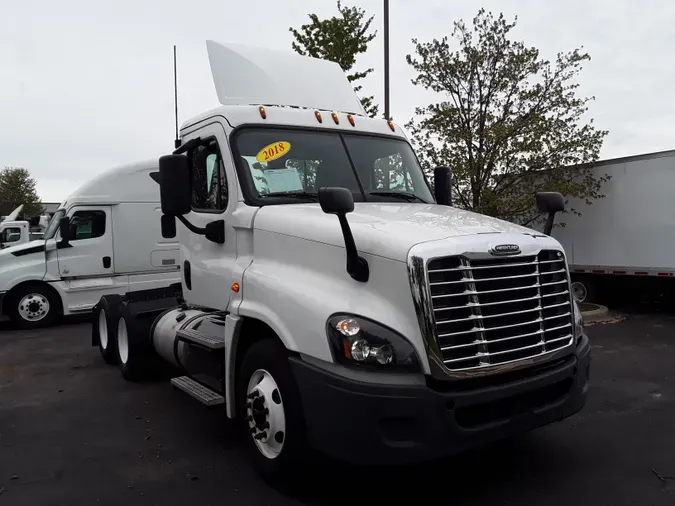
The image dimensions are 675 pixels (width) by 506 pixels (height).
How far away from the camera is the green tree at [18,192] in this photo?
5403 centimetres

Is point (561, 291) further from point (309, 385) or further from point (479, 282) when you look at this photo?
point (309, 385)

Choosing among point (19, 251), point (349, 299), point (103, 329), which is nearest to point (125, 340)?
point (103, 329)

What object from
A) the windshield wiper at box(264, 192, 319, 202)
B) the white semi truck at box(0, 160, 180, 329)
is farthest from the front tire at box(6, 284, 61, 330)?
the windshield wiper at box(264, 192, 319, 202)

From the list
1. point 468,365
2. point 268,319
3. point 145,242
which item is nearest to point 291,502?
point 268,319

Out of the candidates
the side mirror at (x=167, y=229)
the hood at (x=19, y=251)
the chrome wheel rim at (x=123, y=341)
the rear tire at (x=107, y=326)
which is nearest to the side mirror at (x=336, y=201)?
the chrome wheel rim at (x=123, y=341)

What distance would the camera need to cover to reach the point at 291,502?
3.86 m

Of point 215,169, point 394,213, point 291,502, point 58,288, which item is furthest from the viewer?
point 58,288

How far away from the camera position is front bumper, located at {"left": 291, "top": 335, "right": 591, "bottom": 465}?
3.30 meters

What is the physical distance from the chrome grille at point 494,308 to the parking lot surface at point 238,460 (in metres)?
0.99

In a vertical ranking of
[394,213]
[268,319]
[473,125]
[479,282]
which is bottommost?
[268,319]

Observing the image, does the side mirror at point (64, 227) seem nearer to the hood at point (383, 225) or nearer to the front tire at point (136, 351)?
the front tire at point (136, 351)

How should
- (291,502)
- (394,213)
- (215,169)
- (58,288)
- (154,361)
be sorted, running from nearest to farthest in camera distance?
1. (291,502)
2. (394,213)
3. (215,169)
4. (154,361)
5. (58,288)

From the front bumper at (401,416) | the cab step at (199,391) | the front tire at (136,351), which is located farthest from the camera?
the front tire at (136,351)

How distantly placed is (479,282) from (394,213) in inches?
39.8
